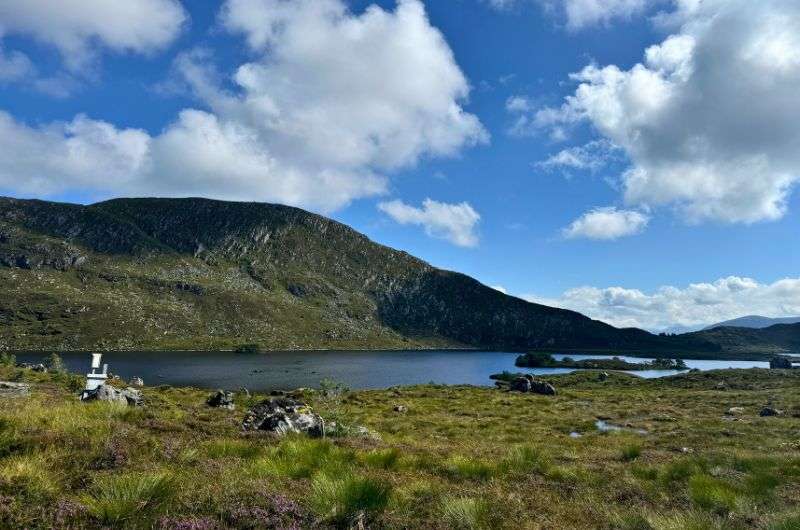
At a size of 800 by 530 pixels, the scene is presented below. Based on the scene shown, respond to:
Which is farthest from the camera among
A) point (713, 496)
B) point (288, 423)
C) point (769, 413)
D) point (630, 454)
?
point (769, 413)

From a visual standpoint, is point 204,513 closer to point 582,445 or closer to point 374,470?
point 374,470

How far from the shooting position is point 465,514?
271 inches

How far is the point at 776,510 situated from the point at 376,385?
4157 inches

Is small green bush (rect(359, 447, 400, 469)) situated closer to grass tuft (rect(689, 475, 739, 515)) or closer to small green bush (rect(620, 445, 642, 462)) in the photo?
grass tuft (rect(689, 475, 739, 515))

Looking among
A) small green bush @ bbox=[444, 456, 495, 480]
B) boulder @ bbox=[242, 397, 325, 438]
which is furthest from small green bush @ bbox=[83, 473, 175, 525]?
boulder @ bbox=[242, 397, 325, 438]

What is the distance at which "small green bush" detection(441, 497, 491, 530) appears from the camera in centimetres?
671

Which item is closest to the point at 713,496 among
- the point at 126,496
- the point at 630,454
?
the point at 630,454

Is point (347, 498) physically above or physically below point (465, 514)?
above

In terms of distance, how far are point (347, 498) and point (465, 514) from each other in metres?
1.82

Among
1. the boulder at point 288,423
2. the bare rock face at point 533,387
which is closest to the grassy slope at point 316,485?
the boulder at point 288,423

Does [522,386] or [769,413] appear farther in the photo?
[522,386]

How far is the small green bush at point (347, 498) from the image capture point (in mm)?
6508

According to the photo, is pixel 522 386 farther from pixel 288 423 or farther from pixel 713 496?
pixel 713 496

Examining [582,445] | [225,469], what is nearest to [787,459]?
[582,445]
